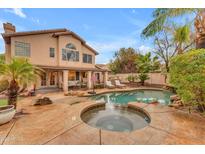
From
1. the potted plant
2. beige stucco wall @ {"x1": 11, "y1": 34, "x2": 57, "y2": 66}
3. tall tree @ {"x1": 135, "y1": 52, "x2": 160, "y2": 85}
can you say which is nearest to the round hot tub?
the potted plant

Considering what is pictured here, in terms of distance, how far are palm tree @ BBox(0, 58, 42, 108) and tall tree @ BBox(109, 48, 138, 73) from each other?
27.5m

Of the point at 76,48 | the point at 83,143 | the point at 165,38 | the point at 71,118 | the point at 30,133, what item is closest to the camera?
the point at 83,143

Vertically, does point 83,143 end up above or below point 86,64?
below

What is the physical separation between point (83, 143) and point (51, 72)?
1451 centimetres

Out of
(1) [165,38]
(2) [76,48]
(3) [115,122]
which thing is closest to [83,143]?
(3) [115,122]

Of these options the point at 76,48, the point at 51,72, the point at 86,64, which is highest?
the point at 76,48

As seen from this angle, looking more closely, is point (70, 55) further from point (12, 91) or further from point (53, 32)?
point (12, 91)

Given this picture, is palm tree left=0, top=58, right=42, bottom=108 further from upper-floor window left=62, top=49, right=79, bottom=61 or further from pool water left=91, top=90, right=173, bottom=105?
upper-floor window left=62, top=49, right=79, bottom=61

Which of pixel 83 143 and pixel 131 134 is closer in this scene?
pixel 83 143

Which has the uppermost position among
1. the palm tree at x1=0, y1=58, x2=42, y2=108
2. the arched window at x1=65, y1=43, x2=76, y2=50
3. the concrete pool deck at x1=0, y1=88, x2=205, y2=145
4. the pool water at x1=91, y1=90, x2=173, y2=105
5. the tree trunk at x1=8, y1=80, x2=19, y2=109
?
the arched window at x1=65, y1=43, x2=76, y2=50

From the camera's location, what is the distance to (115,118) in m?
7.19

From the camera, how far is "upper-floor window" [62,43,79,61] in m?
16.9
